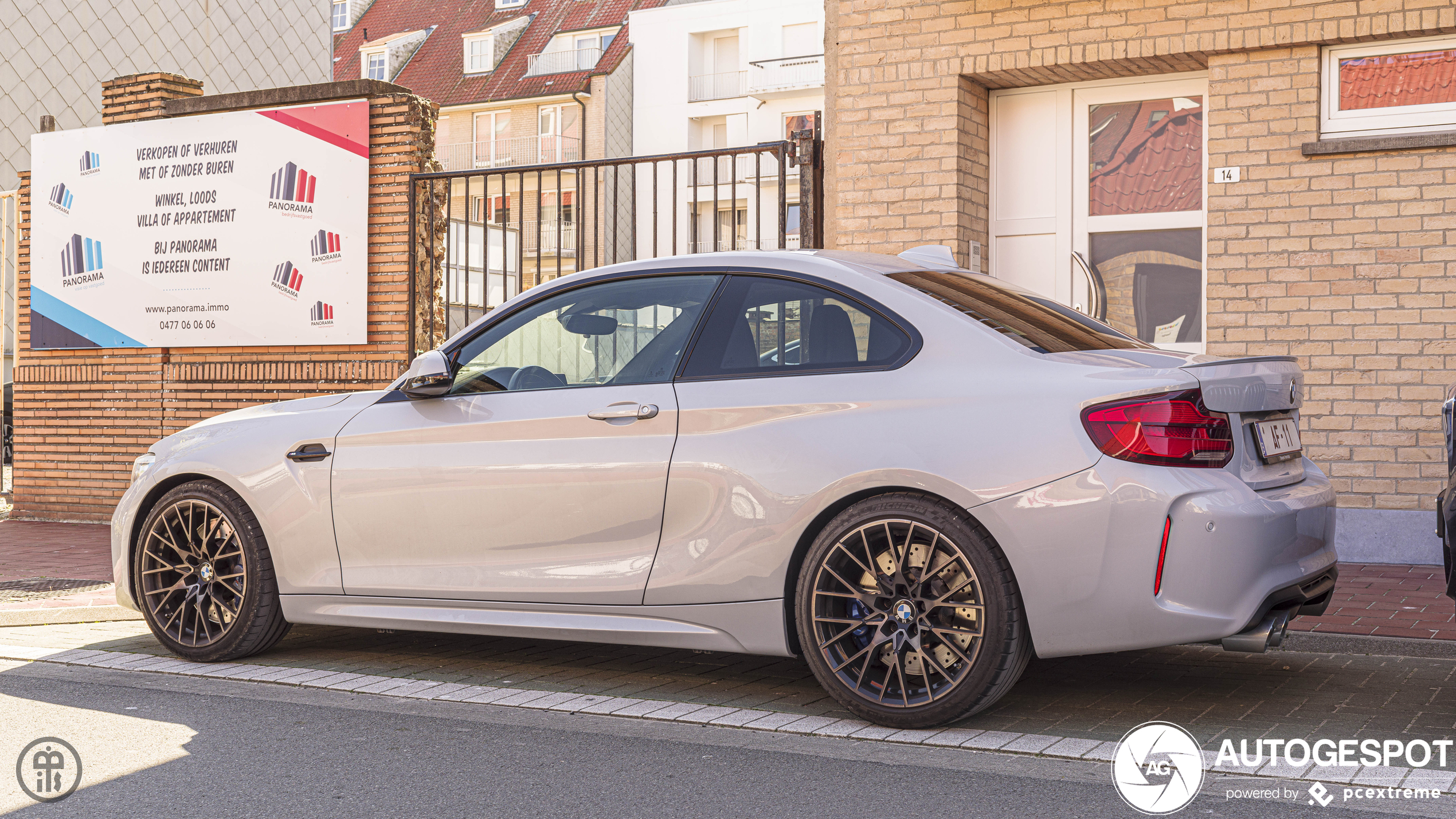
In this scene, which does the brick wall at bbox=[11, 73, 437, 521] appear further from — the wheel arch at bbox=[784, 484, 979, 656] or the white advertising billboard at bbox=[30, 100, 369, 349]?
the wheel arch at bbox=[784, 484, 979, 656]

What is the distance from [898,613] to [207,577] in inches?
118

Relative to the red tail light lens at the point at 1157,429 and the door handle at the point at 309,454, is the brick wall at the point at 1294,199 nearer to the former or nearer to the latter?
the red tail light lens at the point at 1157,429

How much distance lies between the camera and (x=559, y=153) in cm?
4694

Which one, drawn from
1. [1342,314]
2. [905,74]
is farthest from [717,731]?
[905,74]

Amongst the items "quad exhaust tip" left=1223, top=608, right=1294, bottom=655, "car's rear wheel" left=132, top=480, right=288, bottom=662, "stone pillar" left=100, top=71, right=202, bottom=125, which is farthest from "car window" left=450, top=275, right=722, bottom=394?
"stone pillar" left=100, top=71, right=202, bottom=125

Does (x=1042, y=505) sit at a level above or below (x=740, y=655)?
above

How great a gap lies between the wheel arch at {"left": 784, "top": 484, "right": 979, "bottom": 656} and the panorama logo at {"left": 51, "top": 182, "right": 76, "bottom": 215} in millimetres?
9550

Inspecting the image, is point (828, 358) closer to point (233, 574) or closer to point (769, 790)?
point (769, 790)

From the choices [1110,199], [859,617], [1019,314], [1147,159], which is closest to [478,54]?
[1110,199]

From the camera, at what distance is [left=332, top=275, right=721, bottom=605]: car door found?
4953 mm

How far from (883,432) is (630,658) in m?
1.97

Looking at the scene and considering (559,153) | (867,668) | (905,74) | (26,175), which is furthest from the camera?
(559,153)

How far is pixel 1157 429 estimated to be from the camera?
13.7 feet

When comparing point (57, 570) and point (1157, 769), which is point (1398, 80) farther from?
point (57, 570)
